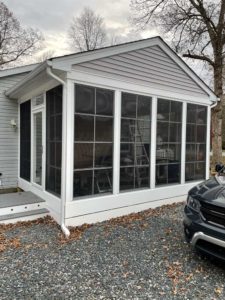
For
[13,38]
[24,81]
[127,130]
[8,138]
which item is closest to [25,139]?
[8,138]

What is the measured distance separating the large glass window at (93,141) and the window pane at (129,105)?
0.32 m

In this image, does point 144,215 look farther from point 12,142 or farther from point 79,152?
point 12,142

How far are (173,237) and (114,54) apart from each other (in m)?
3.74

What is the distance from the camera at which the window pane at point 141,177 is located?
19.8ft

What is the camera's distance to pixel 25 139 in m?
7.36

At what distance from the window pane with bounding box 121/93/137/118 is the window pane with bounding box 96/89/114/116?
0.33 m

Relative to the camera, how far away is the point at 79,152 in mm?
5047

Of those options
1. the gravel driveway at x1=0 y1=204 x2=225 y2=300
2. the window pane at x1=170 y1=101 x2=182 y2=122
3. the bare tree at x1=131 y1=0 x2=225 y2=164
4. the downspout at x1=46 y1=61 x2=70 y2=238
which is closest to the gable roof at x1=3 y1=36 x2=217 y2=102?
the downspout at x1=46 y1=61 x2=70 y2=238

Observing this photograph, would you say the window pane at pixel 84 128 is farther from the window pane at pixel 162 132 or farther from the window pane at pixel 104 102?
the window pane at pixel 162 132

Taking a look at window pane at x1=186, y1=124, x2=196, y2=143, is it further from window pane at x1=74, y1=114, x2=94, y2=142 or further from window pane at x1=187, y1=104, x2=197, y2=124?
window pane at x1=74, y1=114, x2=94, y2=142

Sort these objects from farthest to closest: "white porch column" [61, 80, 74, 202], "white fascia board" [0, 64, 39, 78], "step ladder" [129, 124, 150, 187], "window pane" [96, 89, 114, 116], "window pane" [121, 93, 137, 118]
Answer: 1. "white fascia board" [0, 64, 39, 78]
2. "step ladder" [129, 124, 150, 187]
3. "window pane" [121, 93, 137, 118]
4. "window pane" [96, 89, 114, 116]
5. "white porch column" [61, 80, 74, 202]

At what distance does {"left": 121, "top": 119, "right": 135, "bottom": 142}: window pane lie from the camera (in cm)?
568

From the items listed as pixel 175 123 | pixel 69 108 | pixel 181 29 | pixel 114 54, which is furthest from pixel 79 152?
pixel 181 29

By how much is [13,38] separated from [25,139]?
1903 cm
